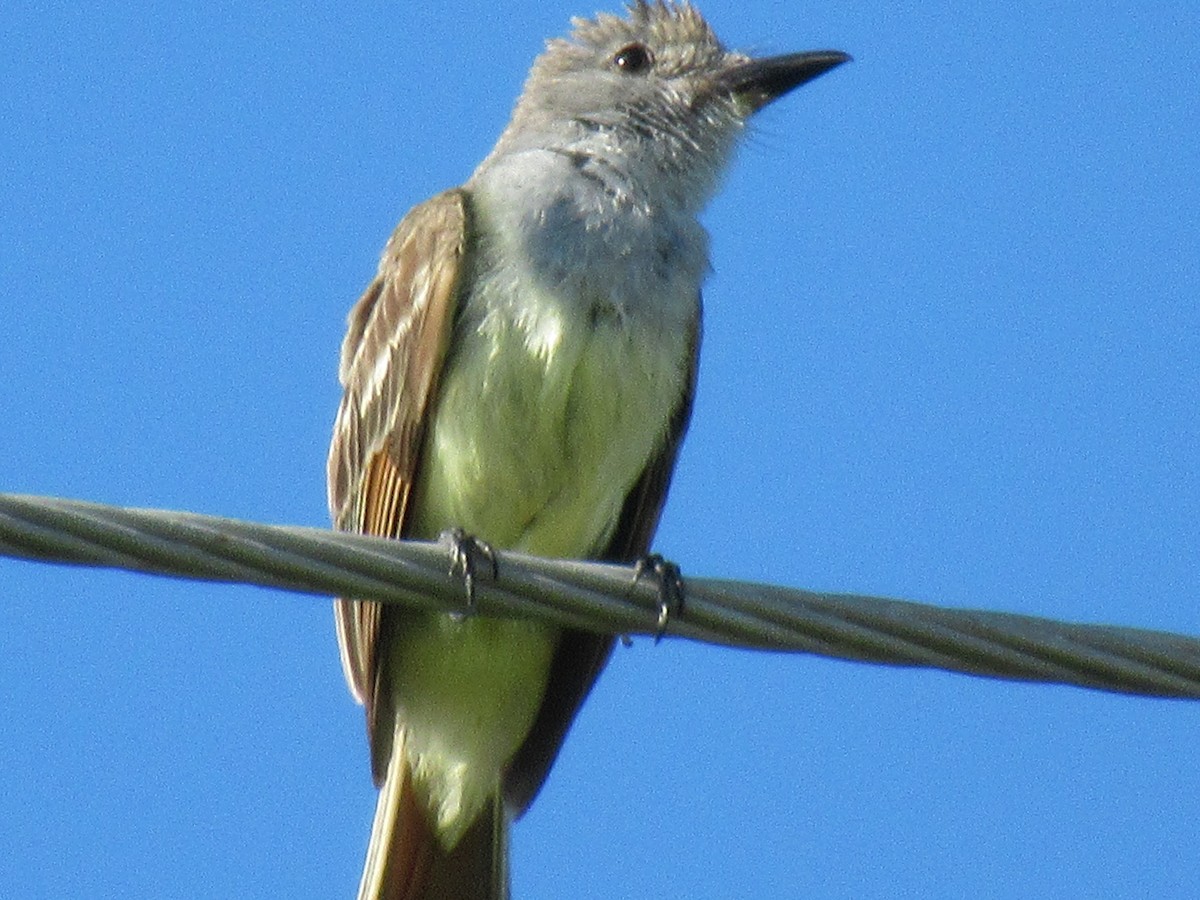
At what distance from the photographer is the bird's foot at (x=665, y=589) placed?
430cm

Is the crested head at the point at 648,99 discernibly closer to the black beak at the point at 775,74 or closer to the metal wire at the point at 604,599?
the black beak at the point at 775,74

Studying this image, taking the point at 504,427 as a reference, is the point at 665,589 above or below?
below

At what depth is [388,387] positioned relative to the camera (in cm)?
639

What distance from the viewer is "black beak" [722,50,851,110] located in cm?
764

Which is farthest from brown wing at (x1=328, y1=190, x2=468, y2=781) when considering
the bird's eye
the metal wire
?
the metal wire

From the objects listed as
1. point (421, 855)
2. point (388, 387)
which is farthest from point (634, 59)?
point (421, 855)

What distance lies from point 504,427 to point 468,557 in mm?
1350

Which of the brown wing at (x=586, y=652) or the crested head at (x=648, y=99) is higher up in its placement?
the crested head at (x=648, y=99)

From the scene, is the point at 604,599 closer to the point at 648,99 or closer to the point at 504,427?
the point at 504,427

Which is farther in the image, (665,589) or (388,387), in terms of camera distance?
(388,387)

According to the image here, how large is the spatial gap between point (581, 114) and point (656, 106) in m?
0.28

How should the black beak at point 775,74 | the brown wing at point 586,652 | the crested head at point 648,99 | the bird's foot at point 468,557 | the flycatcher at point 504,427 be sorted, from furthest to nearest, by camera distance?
the black beak at point 775,74
the crested head at point 648,99
the brown wing at point 586,652
the flycatcher at point 504,427
the bird's foot at point 468,557

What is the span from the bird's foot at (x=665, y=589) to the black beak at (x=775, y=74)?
2781 mm

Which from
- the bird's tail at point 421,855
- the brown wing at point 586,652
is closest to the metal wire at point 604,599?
the brown wing at point 586,652
